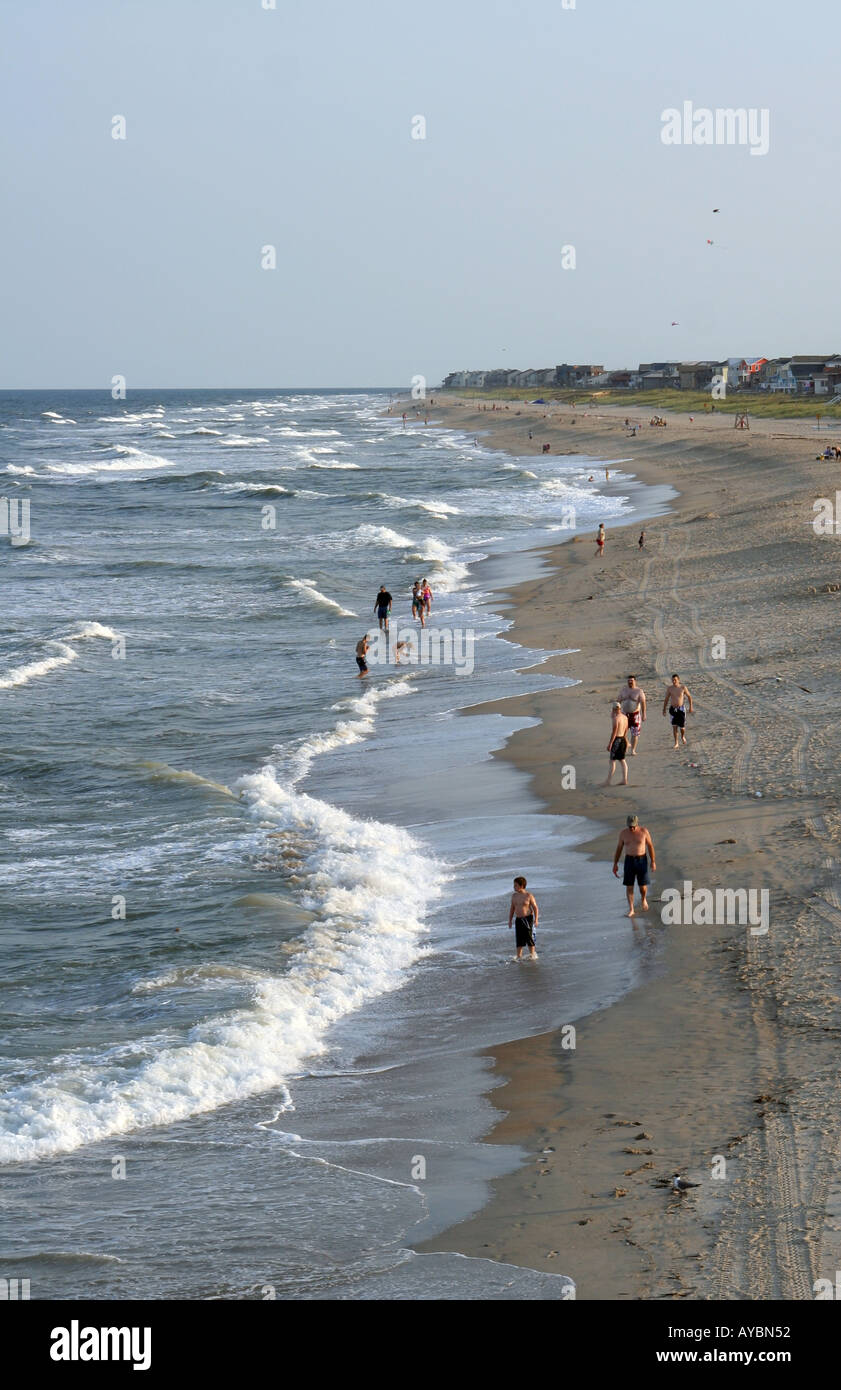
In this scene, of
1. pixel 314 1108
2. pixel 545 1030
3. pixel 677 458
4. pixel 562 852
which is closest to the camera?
pixel 314 1108

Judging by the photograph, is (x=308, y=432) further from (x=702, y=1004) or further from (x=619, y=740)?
(x=702, y=1004)

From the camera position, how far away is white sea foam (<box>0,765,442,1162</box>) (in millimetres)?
11016

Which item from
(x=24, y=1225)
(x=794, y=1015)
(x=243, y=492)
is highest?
(x=243, y=492)

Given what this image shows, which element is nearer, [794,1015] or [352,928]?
[794,1015]

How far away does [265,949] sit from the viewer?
14633 mm

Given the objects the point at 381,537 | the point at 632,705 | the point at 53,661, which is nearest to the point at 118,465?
the point at 381,537

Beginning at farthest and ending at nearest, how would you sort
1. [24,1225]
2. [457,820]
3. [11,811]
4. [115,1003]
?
1. [11,811]
2. [457,820]
3. [115,1003]
4. [24,1225]

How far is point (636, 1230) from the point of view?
836 centimetres

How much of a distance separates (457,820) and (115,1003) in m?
6.21

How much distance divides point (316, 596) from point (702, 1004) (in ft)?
97.7

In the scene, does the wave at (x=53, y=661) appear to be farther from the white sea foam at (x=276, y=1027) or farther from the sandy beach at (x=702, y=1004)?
the white sea foam at (x=276, y=1027)

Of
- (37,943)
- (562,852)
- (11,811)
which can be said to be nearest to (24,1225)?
(37,943)

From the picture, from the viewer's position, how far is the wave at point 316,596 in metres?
38.3

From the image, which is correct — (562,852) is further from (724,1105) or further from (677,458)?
(677,458)
